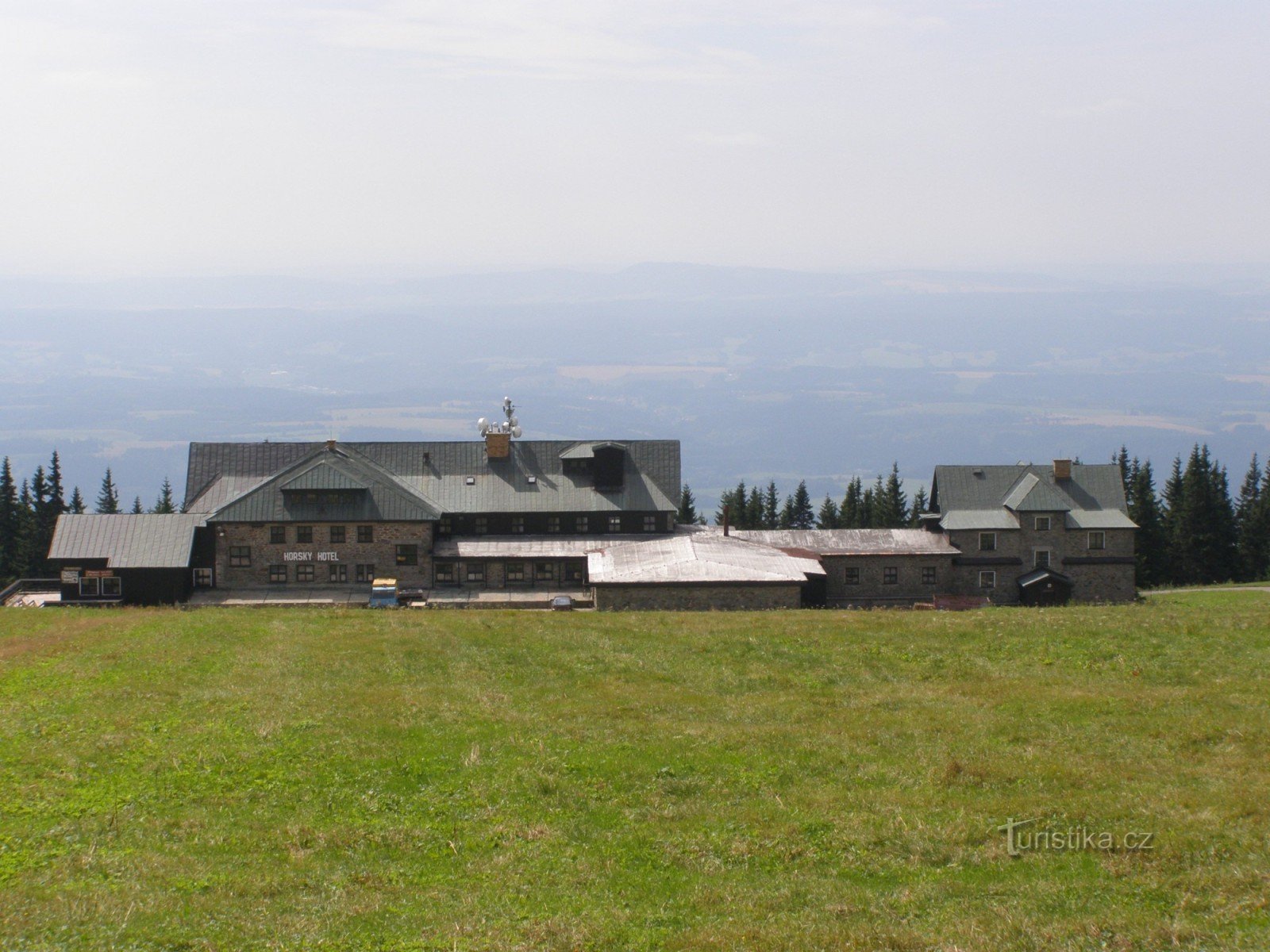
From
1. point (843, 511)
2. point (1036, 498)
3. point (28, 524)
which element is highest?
point (1036, 498)

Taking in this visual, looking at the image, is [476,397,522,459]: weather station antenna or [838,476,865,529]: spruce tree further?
[838,476,865,529]: spruce tree

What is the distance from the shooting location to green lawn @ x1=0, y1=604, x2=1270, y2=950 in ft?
53.2

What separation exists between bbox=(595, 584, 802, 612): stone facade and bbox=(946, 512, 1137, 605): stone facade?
50.2ft

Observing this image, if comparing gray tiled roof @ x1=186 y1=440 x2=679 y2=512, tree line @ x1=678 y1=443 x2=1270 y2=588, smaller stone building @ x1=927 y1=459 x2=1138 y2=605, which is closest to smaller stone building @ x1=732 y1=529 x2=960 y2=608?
smaller stone building @ x1=927 y1=459 x2=1138 y2=605

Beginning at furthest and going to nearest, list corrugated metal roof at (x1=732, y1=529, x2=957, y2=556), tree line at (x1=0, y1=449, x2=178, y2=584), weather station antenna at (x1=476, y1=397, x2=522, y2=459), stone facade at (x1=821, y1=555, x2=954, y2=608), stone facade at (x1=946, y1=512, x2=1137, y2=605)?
tree line at (x1=0, y1=449, x2=178, y2=584)
weather station antenna at (x1=476, y1=397, x2=522, y2=459)
stone facade at (x1=946, y1=512, x2=1137, y2=605)
corrugated metal roof at (x1=732, y1=529, x2=957, y2=556)
stone facade at (x1=821, y1=555, x2=954, y2=608)

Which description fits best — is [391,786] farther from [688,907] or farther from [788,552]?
[788,552]

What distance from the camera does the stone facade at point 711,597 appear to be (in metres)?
56.5

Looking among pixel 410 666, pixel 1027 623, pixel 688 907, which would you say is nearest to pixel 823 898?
pixel 688 907

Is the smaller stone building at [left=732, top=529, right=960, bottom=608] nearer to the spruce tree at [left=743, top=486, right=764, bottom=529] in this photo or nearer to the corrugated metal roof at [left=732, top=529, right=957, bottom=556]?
the corrugated metal roof at [left=732, top=529, right=957, bottom=556]

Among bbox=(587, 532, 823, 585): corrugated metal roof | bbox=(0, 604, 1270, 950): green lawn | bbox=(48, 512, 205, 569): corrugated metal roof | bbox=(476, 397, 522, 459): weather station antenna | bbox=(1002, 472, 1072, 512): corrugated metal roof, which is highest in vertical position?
bbox=(476, 397, 522, 459): weather station antenna

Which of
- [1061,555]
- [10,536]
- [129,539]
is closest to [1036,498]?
[1061,555]

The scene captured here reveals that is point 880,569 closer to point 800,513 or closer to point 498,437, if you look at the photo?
point 498,437

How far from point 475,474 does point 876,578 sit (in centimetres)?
2326

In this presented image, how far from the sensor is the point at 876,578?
6556 centimetres
